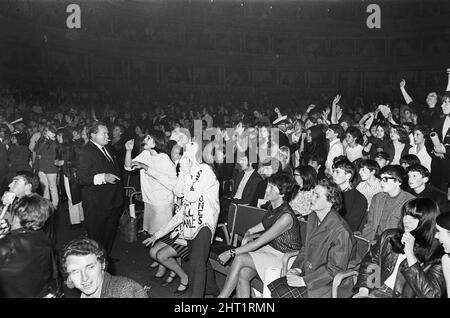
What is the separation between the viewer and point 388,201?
4.11 m

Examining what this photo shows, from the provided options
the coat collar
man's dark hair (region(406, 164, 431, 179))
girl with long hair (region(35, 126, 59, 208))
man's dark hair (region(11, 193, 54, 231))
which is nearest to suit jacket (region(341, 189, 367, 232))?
man's dark hair (region(406, 164, 431, 179))

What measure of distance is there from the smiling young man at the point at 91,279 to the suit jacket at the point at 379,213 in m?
2.28

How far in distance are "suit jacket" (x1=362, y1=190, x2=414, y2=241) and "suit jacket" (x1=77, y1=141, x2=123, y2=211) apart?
2.42 meters

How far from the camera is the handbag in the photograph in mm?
6034

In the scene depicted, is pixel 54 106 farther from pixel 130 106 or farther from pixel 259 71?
pixel 259 71

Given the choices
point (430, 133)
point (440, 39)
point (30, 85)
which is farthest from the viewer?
point (440, 39)

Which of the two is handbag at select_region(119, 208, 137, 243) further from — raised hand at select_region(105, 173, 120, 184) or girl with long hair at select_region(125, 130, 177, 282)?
raised hand at select_region(105, 173, 120, 184)

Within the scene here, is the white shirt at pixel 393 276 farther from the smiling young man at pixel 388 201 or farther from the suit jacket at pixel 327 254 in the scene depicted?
the smiling young man at pixel 388 201

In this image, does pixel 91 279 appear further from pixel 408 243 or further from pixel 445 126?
pixel 445 126

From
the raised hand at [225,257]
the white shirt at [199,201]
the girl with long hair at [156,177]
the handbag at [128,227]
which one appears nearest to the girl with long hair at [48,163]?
the handbag at [128,227]

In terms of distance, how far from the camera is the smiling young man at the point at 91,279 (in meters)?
2.58

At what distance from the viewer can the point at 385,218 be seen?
408cm

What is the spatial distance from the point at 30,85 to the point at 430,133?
10005 millimetres
